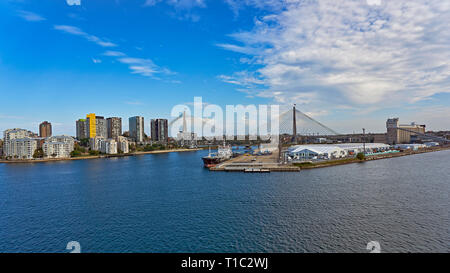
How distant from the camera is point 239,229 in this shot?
5453 mm

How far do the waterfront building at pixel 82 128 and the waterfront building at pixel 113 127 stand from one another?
14.7 feet

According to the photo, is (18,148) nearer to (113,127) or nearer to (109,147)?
(109,147)

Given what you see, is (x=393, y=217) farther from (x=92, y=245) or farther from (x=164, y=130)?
(x=164, y=130)

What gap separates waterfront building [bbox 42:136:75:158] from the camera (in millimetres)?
31688

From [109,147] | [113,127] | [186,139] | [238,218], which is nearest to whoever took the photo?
[238,218]

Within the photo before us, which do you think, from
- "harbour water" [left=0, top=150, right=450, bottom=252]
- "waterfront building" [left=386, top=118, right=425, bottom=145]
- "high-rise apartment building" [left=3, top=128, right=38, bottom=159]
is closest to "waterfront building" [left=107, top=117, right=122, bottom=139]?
"high-rise apartment building" [left=3, top=128, right=38, bottom=159]

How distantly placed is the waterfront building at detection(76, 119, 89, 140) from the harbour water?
44840 millimetres

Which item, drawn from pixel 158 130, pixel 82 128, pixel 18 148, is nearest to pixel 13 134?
pixel 18 148

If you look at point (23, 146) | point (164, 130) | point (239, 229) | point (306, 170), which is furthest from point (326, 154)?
point (164, 130)

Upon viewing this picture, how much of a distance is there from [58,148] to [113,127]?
766 inches

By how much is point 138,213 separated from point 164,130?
54103 millimetres

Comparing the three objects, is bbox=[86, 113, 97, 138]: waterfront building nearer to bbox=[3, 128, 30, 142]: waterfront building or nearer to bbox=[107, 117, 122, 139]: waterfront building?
bbox=[107, 117, 122, 139]: waterfront building

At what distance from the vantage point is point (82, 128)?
50938mm

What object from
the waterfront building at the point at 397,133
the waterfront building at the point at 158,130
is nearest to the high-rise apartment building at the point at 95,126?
the waterfront building at the point at 158,130
